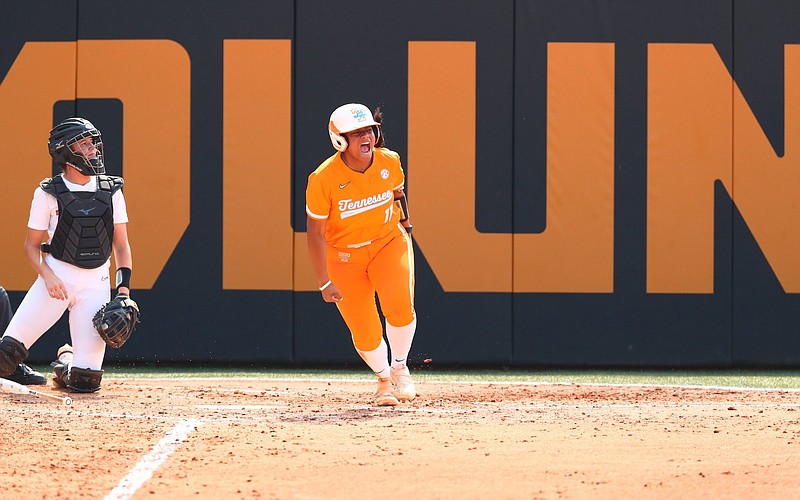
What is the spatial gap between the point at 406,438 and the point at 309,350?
4.64 m

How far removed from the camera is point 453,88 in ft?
36.4

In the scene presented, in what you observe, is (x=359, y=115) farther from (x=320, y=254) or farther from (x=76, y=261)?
(x=76, y=261)

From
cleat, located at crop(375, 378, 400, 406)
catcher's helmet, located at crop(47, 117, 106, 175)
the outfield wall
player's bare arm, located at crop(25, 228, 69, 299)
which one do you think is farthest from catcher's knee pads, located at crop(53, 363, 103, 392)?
the outfield wall

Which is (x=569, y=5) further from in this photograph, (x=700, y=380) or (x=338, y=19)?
(x=700, y=380)

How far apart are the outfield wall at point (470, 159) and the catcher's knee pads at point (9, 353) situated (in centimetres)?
284

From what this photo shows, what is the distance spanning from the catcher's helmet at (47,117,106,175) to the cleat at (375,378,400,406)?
8.13 ft

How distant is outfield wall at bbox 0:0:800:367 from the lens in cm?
1102

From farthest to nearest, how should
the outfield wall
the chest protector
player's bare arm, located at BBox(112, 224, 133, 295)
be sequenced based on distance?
the outfield wall, player's bare arm, located at BBox(112, 224, 133, 295), the chest protector

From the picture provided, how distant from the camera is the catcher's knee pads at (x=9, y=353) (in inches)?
324

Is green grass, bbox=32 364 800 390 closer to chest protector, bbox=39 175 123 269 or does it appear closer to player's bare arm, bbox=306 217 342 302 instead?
chest protector, bbox=39 175 123 269

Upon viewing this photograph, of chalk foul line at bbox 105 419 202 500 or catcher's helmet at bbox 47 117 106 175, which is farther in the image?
catcher's helmet at bbox 47 117 106 175

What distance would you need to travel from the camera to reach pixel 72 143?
27.5 feet

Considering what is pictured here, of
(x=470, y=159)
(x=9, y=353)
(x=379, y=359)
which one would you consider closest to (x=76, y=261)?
(x=9, y=353)

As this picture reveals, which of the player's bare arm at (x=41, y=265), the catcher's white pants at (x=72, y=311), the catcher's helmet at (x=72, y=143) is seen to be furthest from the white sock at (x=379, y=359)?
the catcher's helmet at (x=72, y=143)
